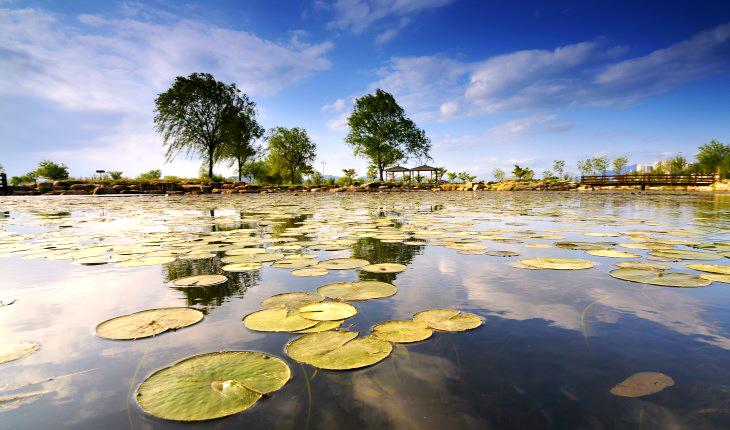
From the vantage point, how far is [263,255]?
3.27m

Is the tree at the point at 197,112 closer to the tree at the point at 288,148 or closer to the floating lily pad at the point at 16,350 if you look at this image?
the tree at the point at 288,148

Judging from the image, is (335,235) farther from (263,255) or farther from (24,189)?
(24,189)

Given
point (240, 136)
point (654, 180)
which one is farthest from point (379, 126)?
point (654, 180)

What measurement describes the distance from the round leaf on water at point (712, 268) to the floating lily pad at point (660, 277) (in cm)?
27

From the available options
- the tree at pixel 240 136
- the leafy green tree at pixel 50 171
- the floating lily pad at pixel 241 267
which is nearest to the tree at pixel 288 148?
the tree at pixel 240 136

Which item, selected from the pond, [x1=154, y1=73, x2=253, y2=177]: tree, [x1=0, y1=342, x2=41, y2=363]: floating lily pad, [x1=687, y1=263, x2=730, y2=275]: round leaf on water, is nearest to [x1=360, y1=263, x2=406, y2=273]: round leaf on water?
the pond

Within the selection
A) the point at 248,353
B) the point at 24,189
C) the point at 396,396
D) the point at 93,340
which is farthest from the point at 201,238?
the point at 24,189

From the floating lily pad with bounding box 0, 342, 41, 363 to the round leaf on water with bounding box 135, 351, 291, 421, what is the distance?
67 cm

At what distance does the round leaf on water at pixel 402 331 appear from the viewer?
1.48 metres

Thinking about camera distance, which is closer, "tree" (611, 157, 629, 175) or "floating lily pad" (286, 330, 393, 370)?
"floating lily pad" (286, 330, 393, 370)

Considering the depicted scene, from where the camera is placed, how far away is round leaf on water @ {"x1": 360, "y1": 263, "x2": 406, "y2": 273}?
2666 millimetres

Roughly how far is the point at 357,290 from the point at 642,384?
144 cm

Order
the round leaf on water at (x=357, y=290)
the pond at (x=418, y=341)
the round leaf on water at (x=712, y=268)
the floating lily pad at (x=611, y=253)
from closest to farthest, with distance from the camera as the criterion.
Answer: the pond at (x=418, y=341)
the round leaf on water at (x=357, y=290)
the round leaf on water at (x=712, y=268)
the floating lily pad at (x=611, y=253)

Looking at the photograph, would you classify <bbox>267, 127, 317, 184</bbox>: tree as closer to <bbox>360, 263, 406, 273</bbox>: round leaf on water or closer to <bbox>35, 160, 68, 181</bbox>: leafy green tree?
<bbox>35, 160, 68, 181</bbox>: leafy green tree
